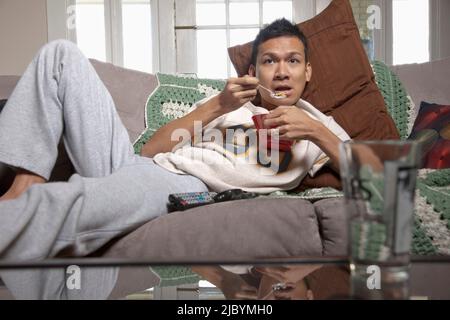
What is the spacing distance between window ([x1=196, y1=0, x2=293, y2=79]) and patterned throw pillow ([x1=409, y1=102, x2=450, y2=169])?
1.97m

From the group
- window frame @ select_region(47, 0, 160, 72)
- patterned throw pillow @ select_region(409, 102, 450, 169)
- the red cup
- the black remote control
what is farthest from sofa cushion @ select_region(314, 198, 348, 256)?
window frame @ select_region(47, 0, 160, 72)

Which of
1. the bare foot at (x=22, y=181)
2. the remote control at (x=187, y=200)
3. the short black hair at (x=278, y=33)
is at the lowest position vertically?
the remote control at (x=187, y=200)

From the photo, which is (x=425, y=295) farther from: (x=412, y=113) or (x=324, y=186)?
(x=412, y=113)

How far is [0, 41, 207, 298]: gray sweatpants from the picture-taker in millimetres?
895

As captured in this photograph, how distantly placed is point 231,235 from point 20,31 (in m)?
2.82

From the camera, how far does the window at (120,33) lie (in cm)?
343

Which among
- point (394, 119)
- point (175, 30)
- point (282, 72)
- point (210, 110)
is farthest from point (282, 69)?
point (175, 30)

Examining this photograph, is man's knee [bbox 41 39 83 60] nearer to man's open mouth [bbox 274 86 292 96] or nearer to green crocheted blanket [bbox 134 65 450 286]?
green crocheted blanket [bbox 134 65 450 286]

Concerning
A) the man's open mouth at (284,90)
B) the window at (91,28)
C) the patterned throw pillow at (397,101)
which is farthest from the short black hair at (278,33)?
the window at (91,28)

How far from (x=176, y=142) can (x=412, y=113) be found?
763 mm

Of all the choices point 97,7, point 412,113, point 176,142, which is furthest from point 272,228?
point 97,7

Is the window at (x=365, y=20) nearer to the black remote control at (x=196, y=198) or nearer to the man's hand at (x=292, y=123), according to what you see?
the man's hand at (x=292, y=123)

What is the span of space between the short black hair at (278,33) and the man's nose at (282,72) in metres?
0.11

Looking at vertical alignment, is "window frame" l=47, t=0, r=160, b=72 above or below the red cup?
above
